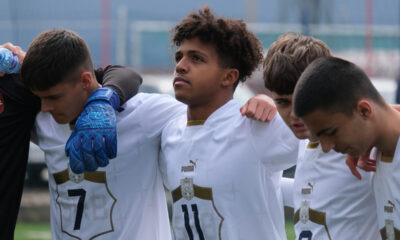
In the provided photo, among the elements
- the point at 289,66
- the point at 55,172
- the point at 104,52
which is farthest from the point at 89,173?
the point at 104,52

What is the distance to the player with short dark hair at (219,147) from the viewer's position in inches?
118

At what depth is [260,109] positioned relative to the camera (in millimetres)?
2998

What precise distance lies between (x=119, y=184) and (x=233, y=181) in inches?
25.4

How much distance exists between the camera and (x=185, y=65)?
3.15 meters

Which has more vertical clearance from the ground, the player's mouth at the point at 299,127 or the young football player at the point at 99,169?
the player's mouth at the point at 299,127

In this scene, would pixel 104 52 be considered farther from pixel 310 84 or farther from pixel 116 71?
pixel 310 84

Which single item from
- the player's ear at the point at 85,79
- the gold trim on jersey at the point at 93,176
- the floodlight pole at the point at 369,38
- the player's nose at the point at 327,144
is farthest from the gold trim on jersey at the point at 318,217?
the floodlight pole at the point at 369,38

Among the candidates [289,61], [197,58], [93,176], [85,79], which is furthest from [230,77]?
[93,176]

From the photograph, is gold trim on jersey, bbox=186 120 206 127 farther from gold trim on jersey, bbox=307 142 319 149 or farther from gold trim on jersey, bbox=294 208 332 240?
gold trim on jersey, bbox=294 208 332 240

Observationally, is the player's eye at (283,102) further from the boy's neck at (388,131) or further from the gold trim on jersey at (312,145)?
the boy's neck at (388,131)

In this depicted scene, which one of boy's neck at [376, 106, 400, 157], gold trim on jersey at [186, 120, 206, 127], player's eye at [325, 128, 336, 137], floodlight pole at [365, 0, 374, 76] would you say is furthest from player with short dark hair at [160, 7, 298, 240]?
floodlight pole at [365, 0, 374, 76]

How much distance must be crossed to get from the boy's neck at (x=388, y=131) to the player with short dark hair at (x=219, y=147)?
0.51 meters

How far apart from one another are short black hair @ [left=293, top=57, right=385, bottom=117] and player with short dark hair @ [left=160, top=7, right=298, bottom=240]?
1.35 feet

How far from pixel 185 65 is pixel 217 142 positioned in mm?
374
